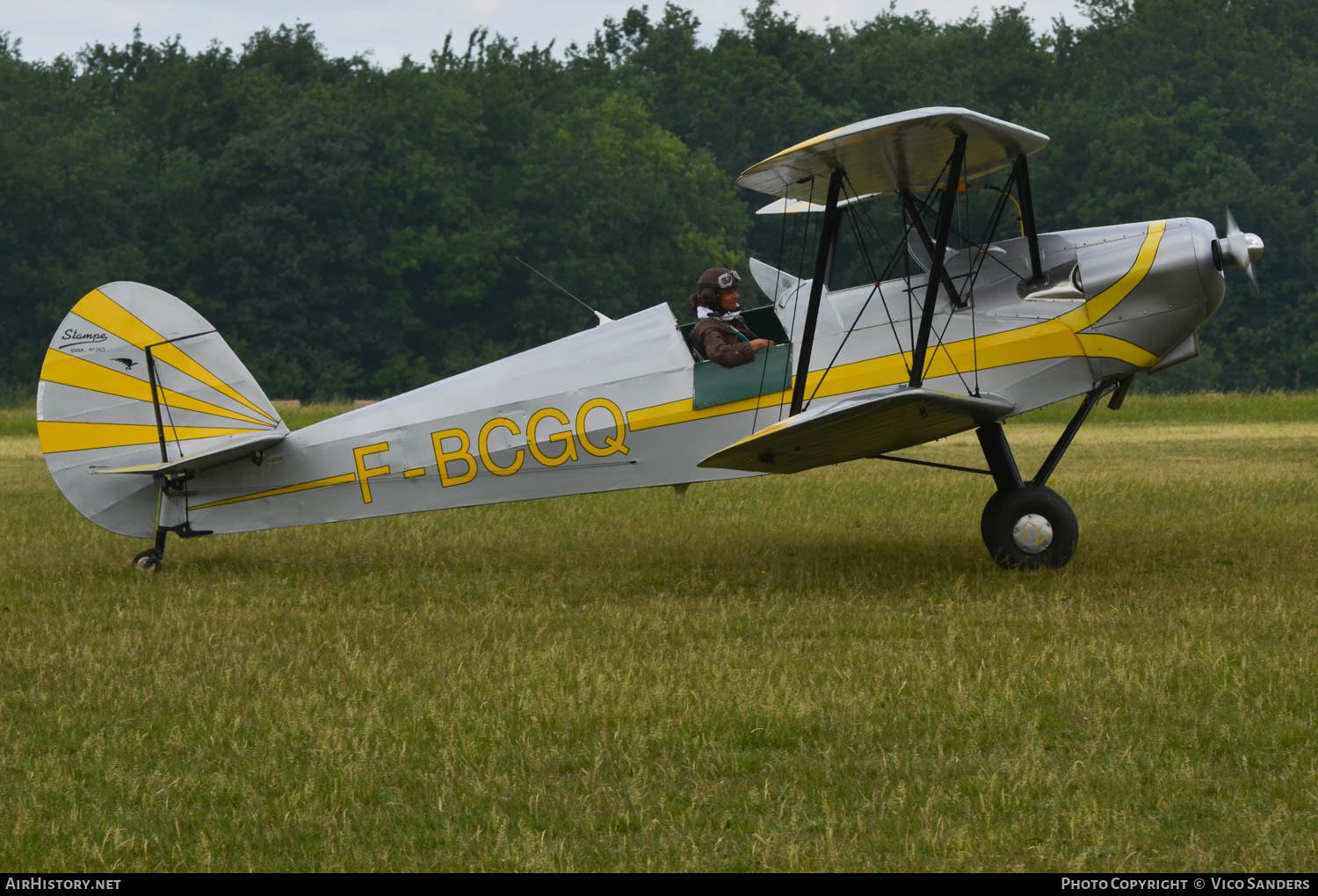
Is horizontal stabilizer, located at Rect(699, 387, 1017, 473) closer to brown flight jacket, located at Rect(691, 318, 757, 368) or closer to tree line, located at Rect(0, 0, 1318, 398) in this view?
brown flight jacket, located at Rect(691, 318, 757, 368)

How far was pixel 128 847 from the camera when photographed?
452 cm

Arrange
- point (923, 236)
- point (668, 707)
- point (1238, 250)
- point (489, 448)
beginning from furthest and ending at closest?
point (489, 448) → point (923, 236) → point (1238, 250) → point (668, 707)

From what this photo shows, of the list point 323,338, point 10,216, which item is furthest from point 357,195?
point 10,216

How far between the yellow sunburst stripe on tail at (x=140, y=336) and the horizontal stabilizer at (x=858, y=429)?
129 inches

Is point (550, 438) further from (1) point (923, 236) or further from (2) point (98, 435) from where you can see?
(2) point (98, 435)

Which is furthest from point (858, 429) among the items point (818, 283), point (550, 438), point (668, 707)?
point (668, 707)

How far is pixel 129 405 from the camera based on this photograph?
959cm

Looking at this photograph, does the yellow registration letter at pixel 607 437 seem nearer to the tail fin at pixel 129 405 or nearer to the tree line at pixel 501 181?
the tail fin at pixel 129 405

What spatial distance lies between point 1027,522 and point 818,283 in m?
1.96

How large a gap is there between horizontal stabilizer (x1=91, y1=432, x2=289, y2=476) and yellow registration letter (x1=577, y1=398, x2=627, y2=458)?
1.93 m

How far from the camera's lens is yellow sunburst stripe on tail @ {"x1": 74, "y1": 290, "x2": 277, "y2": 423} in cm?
960
